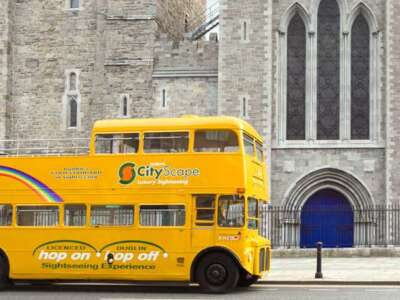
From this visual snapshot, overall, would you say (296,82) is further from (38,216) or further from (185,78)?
(38,216)

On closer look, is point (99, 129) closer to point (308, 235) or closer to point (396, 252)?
point (396, 252)

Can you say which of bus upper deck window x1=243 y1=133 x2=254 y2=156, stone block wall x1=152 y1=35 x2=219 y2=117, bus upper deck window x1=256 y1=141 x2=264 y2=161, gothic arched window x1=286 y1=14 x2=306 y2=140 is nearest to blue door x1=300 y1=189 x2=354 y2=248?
gothic arched window x1=286 y1=14 x2=306 y2=140

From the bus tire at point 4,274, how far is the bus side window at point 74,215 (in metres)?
1.62

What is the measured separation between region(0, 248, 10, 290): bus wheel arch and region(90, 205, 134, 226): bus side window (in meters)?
2.12

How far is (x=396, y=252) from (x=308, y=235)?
670cm

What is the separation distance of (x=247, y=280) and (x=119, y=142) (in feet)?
13.1

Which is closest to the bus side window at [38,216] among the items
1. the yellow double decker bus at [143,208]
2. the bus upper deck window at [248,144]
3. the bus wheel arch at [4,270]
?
the yellow double decker bus at [143,208]

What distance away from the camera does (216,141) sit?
17578 mm

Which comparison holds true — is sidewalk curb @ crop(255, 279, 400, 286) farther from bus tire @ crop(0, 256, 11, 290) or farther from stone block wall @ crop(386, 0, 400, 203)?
stone block wall @ crop(386, 0, 400, 203)

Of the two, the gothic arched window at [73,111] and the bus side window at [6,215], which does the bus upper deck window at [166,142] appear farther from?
the gothic arched window at [73,111]

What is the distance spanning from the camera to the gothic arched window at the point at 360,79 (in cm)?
3303

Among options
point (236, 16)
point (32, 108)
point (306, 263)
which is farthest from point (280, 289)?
point (32, 108)

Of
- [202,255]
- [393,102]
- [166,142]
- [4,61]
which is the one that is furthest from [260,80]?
[202,255]

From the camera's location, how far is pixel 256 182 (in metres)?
18.2
